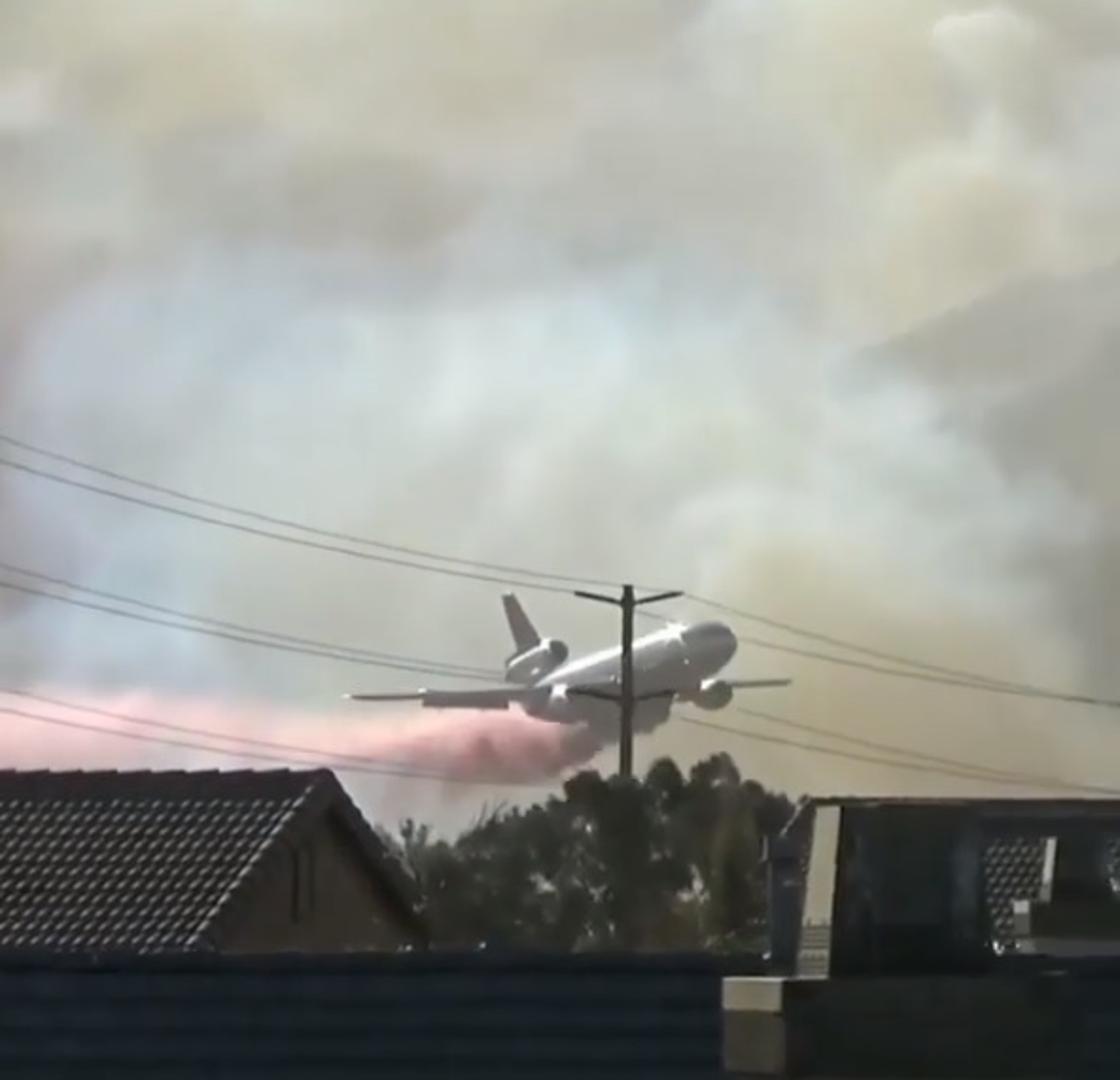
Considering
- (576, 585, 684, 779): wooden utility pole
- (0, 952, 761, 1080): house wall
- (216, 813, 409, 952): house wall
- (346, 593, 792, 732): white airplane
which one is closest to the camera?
(0, 952, 761, 1080): house wall

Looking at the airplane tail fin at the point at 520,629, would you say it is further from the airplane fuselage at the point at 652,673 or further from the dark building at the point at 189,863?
the dark building at the point at 189,863

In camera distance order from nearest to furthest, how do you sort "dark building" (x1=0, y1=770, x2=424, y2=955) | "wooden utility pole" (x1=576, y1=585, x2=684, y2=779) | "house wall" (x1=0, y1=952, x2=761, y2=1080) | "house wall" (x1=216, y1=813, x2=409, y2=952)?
"house wall" (x1=0, y1=952, x2=761, y2=1080) < "dark building" (x1=0, y1=770, x2=424, y2=955) < "house wall" (x1=216, y1=813, x2=409, y2=952) < "wooden utility pole" (x1=576, y1=585, x2=684, y2=779)

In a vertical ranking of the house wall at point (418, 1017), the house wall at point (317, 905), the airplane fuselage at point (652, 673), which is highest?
the airplane fuselage at point (652, 673)

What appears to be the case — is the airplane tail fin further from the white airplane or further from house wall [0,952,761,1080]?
house wall [0,952,761,1080]

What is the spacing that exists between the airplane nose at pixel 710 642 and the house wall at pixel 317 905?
202 ft

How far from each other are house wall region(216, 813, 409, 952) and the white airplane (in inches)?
1970

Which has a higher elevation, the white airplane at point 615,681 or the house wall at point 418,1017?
the white airplane at point 615,681

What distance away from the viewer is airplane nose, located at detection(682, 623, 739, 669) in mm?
104500

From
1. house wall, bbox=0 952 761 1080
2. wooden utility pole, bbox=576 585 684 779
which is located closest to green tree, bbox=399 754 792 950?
wooden utility pole, bbox=576 585 684 779

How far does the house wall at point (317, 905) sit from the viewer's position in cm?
3778

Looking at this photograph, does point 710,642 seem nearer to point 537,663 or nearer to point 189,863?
point 537,663

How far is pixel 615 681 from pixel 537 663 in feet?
47.8

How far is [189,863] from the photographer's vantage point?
3831 centimetres

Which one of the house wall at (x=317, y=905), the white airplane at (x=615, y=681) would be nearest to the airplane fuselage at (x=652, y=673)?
the white airplane at (x=615, y=681)
